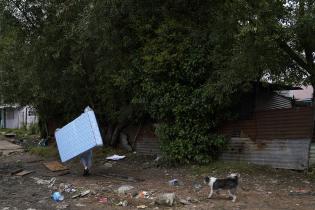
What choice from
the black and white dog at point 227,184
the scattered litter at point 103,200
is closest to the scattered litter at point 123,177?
the scattered litter at point 103,200

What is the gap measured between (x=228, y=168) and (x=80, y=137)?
3.89 metres

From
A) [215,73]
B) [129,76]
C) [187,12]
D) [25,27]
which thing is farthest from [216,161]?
[25,27]

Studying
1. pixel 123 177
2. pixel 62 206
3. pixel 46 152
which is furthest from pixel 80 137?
pixel 46 152

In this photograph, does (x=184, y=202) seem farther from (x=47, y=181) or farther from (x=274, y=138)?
(x=47, y=181)

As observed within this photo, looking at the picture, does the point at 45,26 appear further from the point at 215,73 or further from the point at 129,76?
the point at 215,73

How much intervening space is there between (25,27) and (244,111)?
756cm

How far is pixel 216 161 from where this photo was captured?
1292 centimetres

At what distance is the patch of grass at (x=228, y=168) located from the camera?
1170cm

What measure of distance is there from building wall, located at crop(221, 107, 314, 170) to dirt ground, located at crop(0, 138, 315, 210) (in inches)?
14.1

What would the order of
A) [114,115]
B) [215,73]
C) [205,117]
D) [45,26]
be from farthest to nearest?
[114,115] → [45,26] → [205,117] → [215,73]

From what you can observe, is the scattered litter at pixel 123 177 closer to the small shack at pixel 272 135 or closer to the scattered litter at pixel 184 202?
the small shack at pixel 272 135

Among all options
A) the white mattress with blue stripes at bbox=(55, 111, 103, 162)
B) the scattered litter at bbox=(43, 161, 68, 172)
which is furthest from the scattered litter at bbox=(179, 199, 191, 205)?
the scattered litter at bbox=(43, 161, 68, 172)

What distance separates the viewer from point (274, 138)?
11.9m

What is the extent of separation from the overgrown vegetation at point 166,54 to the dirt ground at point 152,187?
3.99ft
